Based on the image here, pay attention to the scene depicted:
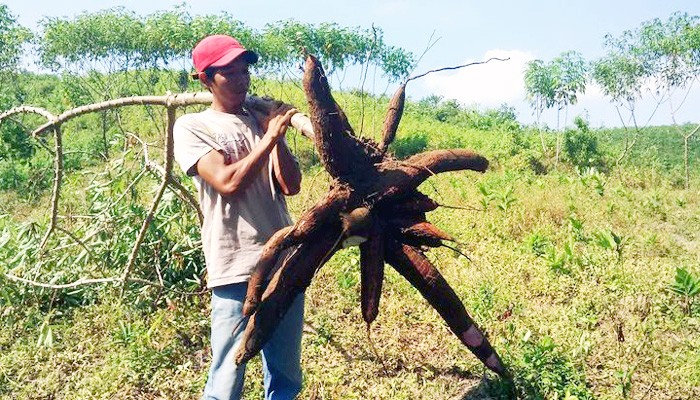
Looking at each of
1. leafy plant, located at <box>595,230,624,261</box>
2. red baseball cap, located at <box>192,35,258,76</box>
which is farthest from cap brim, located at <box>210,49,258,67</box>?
leafy plant, located at <box>595,230,624,261</box>

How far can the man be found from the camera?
2.02 m

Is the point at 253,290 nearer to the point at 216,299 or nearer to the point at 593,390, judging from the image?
the point at 216,299

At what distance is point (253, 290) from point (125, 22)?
11676 mm

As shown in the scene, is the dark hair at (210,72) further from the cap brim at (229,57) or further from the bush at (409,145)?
the bush at (409,145)

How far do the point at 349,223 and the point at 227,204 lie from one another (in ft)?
1.61

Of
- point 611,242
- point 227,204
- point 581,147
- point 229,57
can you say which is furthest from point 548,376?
point 581,147

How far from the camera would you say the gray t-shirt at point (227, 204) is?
2020 millimetres

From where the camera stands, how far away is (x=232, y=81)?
207 cm

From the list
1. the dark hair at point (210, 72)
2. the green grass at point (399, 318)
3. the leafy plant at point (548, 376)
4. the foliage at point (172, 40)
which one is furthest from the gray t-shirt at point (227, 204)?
the foliage at point (172, 40)

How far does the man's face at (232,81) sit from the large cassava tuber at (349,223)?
347mm

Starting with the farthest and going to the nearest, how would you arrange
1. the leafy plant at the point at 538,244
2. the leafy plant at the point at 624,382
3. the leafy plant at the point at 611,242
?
the leafy plant at the point at 538,244 → the leafy plant at the point at 611,242 → the leafy plant at the point at 624,382

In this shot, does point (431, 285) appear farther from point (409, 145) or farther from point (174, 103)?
point (409, 145)

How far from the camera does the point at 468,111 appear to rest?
66.4 ft

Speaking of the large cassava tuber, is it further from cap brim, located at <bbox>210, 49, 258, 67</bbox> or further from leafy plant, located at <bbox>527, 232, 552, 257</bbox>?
leafy plant, located at <bbox>527, 232, 552, 257</bbox>
